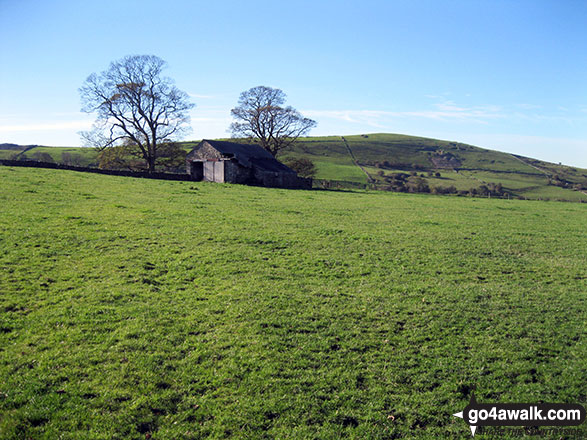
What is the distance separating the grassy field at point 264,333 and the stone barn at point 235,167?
3410 centimetres

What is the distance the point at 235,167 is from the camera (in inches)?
1934

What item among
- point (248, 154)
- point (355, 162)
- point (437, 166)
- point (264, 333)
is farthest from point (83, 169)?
point (437, 166)

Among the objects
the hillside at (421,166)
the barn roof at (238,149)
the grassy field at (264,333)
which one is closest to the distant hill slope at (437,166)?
the hillside at (421,166)

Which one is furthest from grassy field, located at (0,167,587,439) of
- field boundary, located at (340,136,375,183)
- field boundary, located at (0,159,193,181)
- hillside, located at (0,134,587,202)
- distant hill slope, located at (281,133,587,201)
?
field boundary, located at (340,136,375,183)

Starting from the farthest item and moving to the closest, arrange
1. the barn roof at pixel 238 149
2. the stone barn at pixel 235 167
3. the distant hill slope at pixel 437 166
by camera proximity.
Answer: the distant hill slope at pixel 437 166, the barn roof at pixel 238 149, the stone barn at pixel 235 167

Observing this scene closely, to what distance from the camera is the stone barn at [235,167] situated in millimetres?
49219

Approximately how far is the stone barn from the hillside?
788 cm

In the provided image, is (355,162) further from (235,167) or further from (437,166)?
(235,167)

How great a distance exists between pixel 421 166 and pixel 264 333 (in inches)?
4379

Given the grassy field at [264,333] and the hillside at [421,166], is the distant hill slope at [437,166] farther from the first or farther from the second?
the grassy field at [264,333]

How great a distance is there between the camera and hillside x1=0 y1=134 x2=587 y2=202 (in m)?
74.9

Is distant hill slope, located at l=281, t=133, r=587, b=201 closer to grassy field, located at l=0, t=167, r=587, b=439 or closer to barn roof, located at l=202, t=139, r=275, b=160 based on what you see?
barn roof, located at l=202, t=139, r=275, b=160

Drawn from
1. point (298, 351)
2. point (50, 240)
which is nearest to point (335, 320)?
point (298, 351)

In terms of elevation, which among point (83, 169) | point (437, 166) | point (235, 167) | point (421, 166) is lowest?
point (83, 169)
